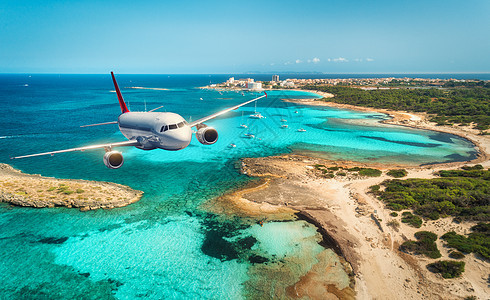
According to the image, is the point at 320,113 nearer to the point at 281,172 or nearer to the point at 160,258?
the point at 281,172

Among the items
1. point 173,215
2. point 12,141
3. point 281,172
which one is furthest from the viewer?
point 12,141

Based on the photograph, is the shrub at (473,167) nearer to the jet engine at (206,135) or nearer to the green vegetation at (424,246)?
the green vegetation at (424,246)

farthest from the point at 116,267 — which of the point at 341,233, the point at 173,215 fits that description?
the point at 341,233

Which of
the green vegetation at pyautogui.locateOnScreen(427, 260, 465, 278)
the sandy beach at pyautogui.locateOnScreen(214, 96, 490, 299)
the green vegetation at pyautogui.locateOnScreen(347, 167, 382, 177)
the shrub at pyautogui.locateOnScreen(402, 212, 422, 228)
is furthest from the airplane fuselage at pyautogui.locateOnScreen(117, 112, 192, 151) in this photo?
the green vegetation at pyautogui.locateOnScreen(347, 167, 382, 177)

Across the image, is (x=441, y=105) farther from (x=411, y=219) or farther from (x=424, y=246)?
(x=424, y=246)

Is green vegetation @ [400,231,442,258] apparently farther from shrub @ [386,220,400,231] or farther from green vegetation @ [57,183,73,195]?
green vegetation @ [57,183,73,195]
